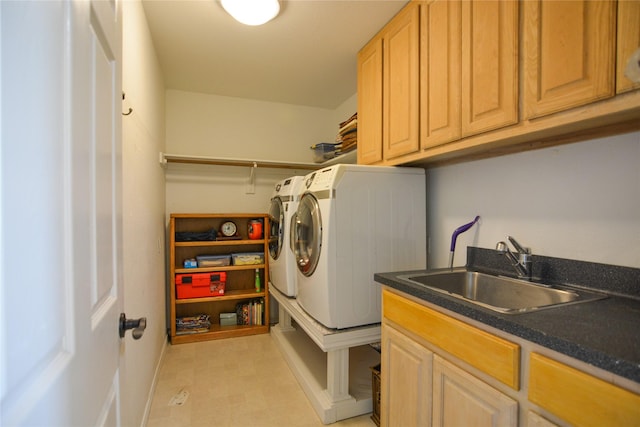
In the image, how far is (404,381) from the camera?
4.32 ft

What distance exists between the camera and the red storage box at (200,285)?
2844 millimetres

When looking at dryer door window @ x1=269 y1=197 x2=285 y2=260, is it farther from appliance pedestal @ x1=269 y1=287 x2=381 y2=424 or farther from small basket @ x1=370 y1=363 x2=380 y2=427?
small basket @ x1=370 y1=363 x2=380 y2=427

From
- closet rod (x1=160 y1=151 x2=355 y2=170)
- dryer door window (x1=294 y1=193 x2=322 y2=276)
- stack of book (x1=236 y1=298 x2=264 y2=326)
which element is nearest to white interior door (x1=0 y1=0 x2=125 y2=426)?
dryer door window (x1=294 y1=193 x2=322 y2=276)

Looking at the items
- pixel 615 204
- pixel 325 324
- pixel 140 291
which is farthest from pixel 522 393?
pixel 140 291

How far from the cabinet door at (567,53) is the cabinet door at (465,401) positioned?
965 millimetres

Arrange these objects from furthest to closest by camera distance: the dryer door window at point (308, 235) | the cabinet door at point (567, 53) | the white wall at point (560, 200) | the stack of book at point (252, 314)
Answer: the stack of book at point (252, 314) → the dryer door window at point (308, 235) → the white wall at point (560, 200) → the cabinet door at point (567, 53)

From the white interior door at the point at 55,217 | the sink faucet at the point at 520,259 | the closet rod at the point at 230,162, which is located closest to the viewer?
the white interior door at the point at 55,217

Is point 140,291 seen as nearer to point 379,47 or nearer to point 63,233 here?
point 63,233

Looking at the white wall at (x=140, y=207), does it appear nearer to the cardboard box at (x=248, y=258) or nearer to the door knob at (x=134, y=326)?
the door knob at (x=134, y=326)

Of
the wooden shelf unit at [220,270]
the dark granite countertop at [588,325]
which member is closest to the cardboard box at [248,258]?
the wooden shelf unit at [220,270]

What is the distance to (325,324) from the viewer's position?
1.76 m

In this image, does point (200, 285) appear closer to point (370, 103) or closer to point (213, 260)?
point (213, 260)

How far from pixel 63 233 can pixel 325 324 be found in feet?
4.93

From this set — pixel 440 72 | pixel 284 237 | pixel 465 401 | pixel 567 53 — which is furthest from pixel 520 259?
pixel 284 237
